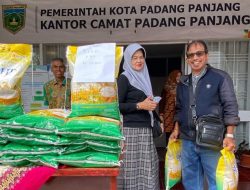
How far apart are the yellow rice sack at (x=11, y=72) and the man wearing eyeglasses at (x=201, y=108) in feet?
4.00

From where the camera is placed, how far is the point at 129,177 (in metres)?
2.37

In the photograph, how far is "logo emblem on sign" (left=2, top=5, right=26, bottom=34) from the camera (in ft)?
13.8

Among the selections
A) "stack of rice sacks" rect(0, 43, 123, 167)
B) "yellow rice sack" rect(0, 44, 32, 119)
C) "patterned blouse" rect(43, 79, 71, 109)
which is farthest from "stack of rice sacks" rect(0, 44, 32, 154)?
"patterned blouse" rect(43, 79, 71, 109)

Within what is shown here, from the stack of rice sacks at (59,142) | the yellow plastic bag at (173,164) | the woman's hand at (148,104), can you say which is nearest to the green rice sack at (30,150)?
the stack of rice sacks at (59,142)

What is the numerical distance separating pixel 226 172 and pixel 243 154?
2188mm

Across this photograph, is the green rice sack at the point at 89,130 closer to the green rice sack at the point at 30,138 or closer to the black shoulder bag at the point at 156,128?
the green rice sack at the point at 30,138

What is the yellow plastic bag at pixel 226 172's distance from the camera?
2020 mm

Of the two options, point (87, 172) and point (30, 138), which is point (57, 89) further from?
point (87, 172)

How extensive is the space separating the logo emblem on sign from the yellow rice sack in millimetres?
3089

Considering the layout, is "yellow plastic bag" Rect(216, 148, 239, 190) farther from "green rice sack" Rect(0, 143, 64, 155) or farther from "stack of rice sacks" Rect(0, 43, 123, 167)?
"green rice sack" Rect(0, 143, 64, 155)

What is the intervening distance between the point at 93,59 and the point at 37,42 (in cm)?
314

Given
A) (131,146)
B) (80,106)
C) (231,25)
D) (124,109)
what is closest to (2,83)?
(80,106)

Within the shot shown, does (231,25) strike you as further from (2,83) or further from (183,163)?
(2,83)

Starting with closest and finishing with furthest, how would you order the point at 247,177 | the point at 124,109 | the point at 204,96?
the point at 204,96 < the point at 124,109 < the point at 247,177
